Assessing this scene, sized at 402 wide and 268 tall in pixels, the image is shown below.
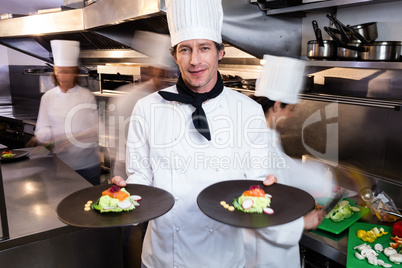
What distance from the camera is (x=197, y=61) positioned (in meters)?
1.48

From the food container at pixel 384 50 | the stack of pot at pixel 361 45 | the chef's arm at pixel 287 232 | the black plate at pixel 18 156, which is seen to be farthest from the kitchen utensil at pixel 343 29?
the black plate at pixel 18 156

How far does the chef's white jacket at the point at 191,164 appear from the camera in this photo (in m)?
1.58

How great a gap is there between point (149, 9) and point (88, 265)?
176 centimetres

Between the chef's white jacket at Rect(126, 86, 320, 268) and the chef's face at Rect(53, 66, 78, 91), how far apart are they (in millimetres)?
2088

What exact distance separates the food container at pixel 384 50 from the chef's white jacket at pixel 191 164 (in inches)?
33.4

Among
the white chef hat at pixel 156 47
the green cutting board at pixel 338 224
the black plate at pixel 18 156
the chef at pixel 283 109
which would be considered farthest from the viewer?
the white chef hat at pixel 156 47

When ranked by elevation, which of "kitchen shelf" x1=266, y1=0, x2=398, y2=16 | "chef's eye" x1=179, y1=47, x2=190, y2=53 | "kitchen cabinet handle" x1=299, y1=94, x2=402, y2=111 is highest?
"kitchen shelf" x1=266, y1=0, x2=398, y2=16

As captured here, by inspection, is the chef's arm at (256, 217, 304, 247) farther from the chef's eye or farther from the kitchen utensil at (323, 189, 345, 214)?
the chef's eye

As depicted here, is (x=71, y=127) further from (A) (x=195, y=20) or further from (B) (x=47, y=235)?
(A) (x=195, y=20)

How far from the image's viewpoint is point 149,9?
8.16ft

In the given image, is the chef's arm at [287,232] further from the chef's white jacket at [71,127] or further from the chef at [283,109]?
the chef's white jacket at [71,127]

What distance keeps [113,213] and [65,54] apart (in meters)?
2.71

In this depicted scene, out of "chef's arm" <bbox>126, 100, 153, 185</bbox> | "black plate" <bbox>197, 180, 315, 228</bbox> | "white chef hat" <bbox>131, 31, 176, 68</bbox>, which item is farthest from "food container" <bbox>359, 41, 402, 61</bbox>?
"white chef hat" <bbox>131, 31, 176, 68</bbox>

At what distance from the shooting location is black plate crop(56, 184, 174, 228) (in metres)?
1.20
